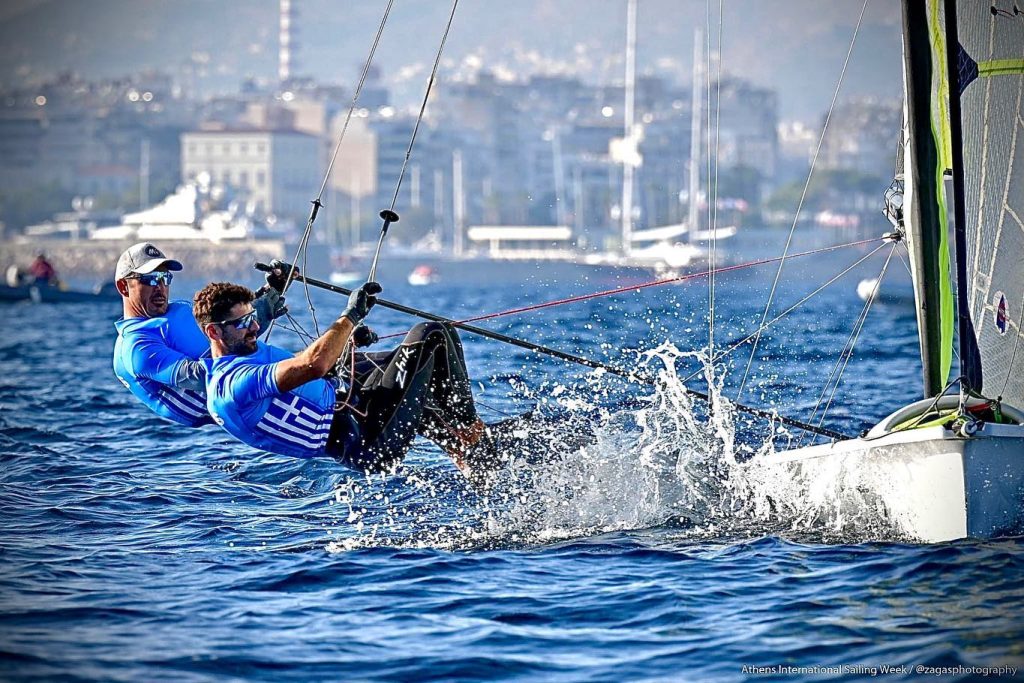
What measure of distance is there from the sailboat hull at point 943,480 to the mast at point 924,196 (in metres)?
0.63

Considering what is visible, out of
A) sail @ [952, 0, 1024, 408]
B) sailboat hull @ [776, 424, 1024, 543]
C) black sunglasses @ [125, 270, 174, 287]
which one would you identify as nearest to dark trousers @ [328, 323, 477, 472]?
black sunglasses @ [125, 270, 174, 287]

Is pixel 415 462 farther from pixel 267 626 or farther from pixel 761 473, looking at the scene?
pixel 267 626

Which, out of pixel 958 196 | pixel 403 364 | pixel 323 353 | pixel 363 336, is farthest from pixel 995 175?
pixel 323 353

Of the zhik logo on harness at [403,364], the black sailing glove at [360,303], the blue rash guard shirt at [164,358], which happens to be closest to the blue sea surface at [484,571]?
the blue rash guard shirt at [164,358]

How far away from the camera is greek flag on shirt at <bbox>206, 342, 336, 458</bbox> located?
603 centimetres

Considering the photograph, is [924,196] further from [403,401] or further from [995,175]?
[403,401]

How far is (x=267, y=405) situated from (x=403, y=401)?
697 millimetres

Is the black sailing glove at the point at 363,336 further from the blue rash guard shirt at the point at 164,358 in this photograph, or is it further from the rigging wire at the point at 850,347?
the rigging wire at the point at 850,347

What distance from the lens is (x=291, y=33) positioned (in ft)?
656

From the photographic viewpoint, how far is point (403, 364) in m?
6.64

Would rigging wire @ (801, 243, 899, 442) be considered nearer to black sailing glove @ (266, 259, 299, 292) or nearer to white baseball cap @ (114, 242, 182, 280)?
black sailing glove @ (266, 259, 299, 292)

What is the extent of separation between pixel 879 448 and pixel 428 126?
116 meters

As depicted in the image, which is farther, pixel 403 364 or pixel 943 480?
pixel 403 364

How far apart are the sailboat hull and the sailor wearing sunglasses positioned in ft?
9.66
